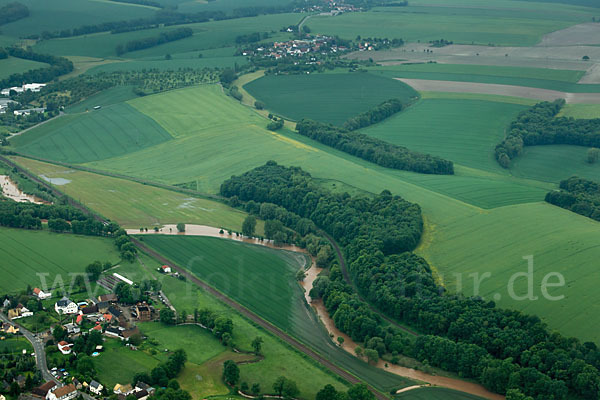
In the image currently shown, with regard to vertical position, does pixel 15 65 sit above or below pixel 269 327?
above

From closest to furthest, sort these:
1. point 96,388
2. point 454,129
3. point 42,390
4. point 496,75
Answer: point 42,390, point 96,388, point 454,129, point 496,75

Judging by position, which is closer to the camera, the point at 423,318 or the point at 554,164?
the point at 423,318

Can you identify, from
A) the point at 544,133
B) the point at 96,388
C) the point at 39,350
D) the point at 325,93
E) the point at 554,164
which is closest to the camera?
the point at 96,388

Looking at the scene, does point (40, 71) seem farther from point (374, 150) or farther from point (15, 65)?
point (374, 150)

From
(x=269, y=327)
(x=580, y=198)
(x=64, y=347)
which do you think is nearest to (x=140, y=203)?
(x=269, y=327)

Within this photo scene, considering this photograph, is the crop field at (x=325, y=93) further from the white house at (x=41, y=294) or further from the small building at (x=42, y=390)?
the small building at (x=42, y=390)

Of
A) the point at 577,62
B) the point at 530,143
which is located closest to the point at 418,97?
the point at 530,143

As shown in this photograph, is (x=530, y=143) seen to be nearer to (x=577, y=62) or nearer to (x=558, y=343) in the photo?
(x=577, y=62)
